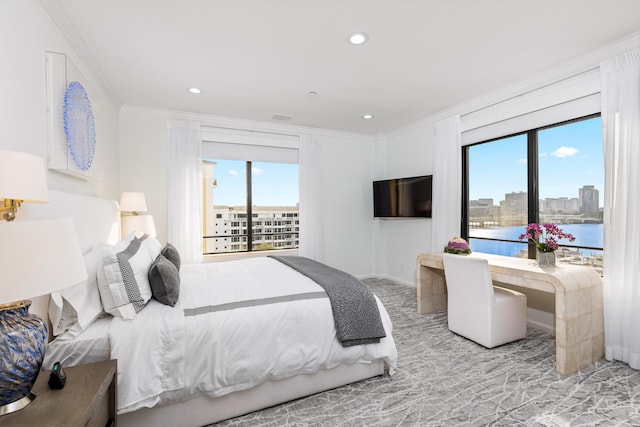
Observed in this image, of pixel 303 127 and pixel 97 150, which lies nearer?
pixel 97 150

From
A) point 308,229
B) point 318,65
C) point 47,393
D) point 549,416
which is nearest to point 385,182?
point 308,229

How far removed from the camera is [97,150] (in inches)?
116

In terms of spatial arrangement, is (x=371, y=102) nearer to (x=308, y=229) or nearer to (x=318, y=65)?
(x=318, y=65)

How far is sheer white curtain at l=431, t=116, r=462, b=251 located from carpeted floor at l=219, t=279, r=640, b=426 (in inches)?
64.4

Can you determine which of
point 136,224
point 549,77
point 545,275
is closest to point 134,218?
point 136,224

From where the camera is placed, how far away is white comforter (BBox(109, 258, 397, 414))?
1647 mm

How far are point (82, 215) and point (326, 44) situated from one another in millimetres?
2272

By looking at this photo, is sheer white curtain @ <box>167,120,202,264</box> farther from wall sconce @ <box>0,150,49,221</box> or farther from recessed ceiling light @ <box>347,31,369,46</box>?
wall sconce @ <box>0,150,49,221</box>

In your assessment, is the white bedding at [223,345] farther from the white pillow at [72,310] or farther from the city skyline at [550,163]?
the city skyline at [550,163]

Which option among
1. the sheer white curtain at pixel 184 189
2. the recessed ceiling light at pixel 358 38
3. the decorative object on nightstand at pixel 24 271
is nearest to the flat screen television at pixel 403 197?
the recessed ceiling light at pixel 358 38

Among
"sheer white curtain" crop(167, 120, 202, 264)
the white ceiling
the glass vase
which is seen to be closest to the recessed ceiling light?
the white ceiling

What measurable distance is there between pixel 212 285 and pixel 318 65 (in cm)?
218

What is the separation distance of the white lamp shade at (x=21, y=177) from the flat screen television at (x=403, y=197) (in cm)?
411

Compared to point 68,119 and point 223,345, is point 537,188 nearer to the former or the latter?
point 223,345
